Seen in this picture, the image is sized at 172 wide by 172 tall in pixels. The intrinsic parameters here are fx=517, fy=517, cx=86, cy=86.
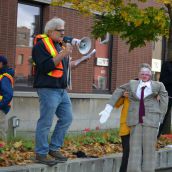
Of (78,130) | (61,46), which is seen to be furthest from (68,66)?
(78,130)

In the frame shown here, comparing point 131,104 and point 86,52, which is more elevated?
point 86,52

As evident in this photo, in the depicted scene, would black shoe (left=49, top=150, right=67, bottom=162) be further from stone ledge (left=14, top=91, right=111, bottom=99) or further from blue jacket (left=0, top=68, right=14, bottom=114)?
stone ledge (left=14, top=91, right=111, bottom=99)

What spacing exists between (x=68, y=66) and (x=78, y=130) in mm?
8119

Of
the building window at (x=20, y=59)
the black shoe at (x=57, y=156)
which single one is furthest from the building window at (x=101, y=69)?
the black shoe at (x=57, y=156)

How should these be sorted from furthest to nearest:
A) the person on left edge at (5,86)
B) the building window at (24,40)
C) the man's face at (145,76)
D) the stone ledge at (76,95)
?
the building window at (24,40) < the stone ledge at (76,95) < the person on left edge at (5,86) < the man's face at (145,76)

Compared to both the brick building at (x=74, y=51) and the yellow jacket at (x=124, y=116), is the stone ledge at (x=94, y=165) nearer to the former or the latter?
the yellow jacket at (x=124, y=116)

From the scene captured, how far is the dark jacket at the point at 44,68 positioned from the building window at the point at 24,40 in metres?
6.83

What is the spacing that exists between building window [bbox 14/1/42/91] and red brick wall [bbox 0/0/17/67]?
46 centimetres

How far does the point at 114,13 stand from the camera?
1151 centimetres

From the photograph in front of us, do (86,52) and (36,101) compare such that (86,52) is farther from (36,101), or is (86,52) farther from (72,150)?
(36,101)

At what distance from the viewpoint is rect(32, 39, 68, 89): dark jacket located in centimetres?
679

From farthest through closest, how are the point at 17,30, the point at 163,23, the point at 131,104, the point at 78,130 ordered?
the point at 78,130 → the point at 17,30 → the point at 163,23 → the point at 131,104

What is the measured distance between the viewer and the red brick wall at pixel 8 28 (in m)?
13.1

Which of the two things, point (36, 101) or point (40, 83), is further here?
point (36, 101)
